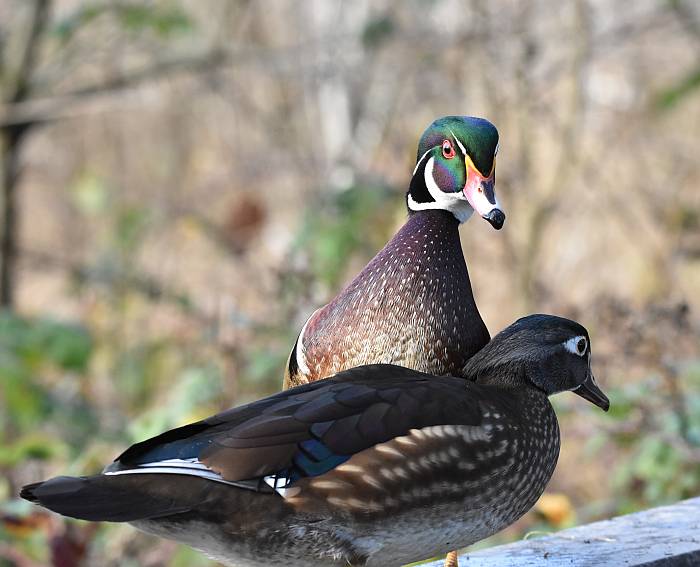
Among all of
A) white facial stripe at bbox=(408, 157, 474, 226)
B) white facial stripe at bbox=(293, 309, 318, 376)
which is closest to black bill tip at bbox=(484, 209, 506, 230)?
white facial stripe at bbox=(408, 157, 474, 226)

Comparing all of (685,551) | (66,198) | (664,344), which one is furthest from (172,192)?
(685,551)

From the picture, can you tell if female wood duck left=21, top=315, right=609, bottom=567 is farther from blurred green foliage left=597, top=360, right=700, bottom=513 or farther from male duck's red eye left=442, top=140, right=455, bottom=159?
blurred green foliage left=597, top=360, right=700, bottom=513

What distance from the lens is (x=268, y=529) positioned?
2078 mm

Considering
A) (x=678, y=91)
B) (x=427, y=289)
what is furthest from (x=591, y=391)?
(x=678, y=91)

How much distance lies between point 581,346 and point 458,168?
1.50ft

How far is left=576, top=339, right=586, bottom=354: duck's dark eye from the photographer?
2494mm

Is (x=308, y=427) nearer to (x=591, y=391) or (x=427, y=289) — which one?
(x=427, y=289)

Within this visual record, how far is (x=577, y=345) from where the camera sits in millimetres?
2492

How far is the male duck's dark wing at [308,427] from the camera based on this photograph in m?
2.06

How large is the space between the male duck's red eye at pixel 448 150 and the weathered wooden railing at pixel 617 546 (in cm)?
99

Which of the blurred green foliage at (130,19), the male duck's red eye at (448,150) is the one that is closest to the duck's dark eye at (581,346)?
the male duck's red eye at (448,150)

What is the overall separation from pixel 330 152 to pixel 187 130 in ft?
11.1

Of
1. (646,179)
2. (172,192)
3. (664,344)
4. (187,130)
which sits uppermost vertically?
(187,130)

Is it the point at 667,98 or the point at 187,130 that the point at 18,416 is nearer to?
the point at 667,98
